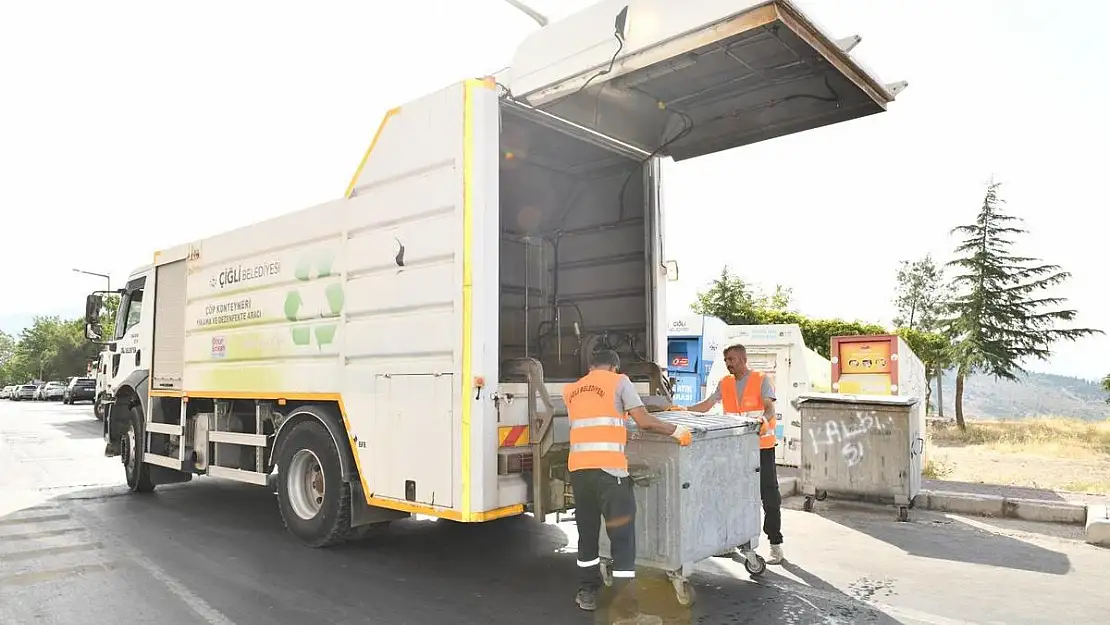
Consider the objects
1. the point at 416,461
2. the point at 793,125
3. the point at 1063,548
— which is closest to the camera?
the point at 416,461

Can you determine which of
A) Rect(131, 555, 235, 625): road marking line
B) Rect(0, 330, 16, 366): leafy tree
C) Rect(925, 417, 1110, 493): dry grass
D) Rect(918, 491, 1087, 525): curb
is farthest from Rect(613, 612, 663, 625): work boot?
Rect(0, 330, 16, 366): leafy tree

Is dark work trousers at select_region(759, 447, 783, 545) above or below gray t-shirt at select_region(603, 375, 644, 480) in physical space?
below

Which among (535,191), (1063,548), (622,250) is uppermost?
(535,191)

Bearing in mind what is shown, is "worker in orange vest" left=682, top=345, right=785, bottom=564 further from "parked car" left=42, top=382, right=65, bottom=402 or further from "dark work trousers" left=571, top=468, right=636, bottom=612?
"parked car" left=42, top=382, right=65, bottom=402

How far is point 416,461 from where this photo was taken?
17.0 feet

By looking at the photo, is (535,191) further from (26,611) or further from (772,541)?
(26,611)

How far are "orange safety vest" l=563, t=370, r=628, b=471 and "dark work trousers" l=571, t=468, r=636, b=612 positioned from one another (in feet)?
0.25

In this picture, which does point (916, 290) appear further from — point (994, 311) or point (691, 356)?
point (691, 356)

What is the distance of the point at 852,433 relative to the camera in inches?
329

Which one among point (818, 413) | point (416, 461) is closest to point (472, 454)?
point (416, 461)

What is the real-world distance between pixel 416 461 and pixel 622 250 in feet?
8.87

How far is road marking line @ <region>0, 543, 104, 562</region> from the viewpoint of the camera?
19.9 ft

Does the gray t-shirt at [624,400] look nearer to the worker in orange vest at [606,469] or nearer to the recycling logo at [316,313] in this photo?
the worker in orange vest at [606,469]

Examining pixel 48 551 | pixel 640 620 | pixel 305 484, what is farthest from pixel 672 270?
pixel 48 551
